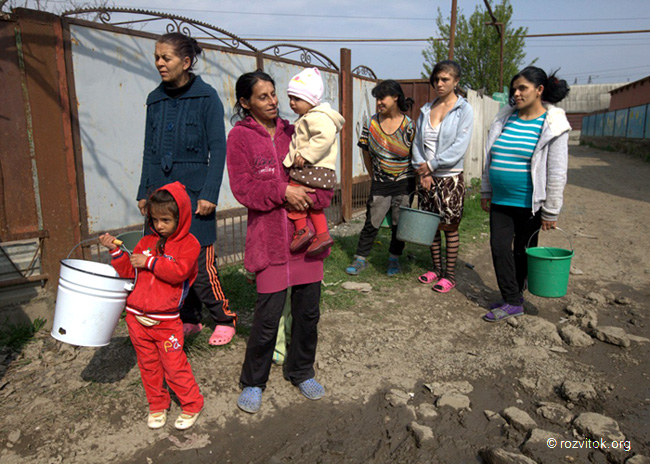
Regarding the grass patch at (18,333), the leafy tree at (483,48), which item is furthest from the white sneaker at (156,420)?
the leafy tree at (483,48)

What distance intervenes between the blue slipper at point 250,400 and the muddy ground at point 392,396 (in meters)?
0.04

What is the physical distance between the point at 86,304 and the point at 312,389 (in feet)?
4.31

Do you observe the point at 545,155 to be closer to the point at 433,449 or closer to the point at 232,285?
the point at 433,449

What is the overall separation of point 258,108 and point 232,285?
90.2 inches

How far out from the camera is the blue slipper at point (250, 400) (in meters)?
2.79

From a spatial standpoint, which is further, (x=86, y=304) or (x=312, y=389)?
(x=312, y=389)

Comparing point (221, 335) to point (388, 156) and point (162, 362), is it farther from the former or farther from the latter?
point (388, 156)

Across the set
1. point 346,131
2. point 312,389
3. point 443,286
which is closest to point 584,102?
point 346,131

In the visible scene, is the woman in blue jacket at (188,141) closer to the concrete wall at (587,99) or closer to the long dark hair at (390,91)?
the long dark hair at (390,91)

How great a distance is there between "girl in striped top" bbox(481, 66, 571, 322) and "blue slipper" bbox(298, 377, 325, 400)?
5.84 ft

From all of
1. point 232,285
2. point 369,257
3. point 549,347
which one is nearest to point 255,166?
point 232,285

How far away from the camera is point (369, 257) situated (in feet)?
19.2

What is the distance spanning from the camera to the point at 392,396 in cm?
296

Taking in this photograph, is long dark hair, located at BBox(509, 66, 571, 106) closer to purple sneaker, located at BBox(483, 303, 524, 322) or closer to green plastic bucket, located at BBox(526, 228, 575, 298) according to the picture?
green plastic bucket, located at BBox(526, 228, 575, 298)
